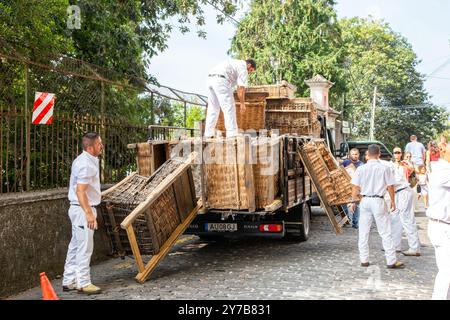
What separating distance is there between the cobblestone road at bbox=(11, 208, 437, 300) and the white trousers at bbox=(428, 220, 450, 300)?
1170 millimetres

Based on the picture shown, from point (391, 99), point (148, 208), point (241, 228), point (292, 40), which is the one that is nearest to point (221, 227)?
point (241, 228)

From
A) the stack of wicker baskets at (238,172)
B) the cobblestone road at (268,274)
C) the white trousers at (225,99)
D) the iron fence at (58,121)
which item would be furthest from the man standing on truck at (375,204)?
the iron fence at (58,121)

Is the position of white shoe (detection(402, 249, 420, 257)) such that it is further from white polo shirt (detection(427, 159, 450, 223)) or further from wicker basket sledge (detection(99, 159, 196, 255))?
white polo shirt (detection(427, 159, 450, 223))

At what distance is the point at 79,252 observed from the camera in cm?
657

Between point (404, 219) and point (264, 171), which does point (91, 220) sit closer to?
point (264, 171)

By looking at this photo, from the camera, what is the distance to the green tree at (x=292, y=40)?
36875 millimetres

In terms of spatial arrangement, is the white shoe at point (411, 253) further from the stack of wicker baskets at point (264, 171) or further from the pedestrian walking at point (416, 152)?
the pedestrian walking at point (416, 152)

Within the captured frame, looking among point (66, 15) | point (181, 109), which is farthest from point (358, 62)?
point (66, 15)

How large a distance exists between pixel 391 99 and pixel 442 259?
5607cm

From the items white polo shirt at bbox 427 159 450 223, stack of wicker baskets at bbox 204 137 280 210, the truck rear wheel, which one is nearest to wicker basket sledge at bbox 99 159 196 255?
stack of wicker baskets at bbox 204 137 280 210

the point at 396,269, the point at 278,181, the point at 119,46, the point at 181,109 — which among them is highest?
the point at 119,46
